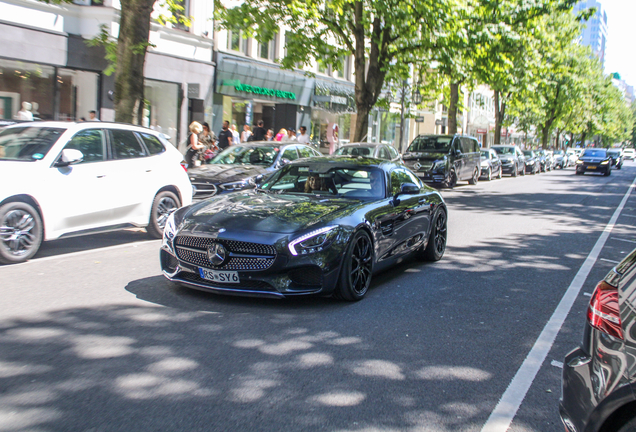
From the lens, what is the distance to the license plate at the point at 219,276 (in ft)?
18.6

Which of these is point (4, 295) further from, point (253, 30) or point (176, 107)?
point (176, 107)

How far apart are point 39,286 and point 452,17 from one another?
15735 millimetres

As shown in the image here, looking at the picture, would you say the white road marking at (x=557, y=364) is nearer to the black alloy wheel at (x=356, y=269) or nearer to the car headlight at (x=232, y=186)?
the black alloy wheel at (x=356, y=269)

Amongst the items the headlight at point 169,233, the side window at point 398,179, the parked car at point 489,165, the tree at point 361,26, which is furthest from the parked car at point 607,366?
the parked car at point 489,165

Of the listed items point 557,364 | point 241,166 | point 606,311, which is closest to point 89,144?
point 241,166

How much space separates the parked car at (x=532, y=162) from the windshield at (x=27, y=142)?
35786 millimetres

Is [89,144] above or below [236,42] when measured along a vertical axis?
below

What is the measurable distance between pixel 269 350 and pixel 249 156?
9279 millimetres

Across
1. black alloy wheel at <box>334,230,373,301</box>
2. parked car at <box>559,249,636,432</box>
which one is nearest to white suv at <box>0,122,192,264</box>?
black alloy wheel at <box>334,230,373,301</box>

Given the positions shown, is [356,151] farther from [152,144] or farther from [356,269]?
[356,269]

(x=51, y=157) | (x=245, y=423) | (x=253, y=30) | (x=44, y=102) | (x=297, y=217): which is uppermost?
(x=253, y=30)

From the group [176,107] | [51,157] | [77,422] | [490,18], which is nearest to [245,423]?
[77,422]

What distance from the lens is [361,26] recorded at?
2150cm

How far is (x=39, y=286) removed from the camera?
6.42m
